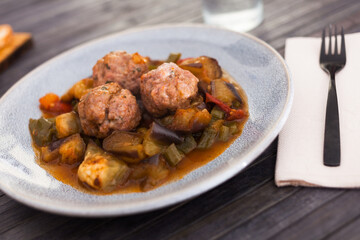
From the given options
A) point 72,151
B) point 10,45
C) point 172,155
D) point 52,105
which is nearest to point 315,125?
point 172,155

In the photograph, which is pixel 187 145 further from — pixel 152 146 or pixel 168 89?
pixel 168 89

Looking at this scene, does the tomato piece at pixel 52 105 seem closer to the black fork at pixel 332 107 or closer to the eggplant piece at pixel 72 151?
the eggplant piece at pixel 72 151

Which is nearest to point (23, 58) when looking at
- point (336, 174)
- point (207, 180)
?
point (207, 180)

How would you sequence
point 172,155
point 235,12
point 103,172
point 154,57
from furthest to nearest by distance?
point 235,12, point 154,57, point 172,155, point 103,172


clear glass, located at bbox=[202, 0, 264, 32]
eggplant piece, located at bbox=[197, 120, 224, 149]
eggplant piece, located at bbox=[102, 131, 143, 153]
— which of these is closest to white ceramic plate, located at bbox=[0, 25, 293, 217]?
eggplant piece, located at bbox=[197, 120, 224, 149]

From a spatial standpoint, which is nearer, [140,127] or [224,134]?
[224,134]

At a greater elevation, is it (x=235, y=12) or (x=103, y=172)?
(x=103, y=172)

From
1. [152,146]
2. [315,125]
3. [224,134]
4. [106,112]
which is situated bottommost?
[315,125]
